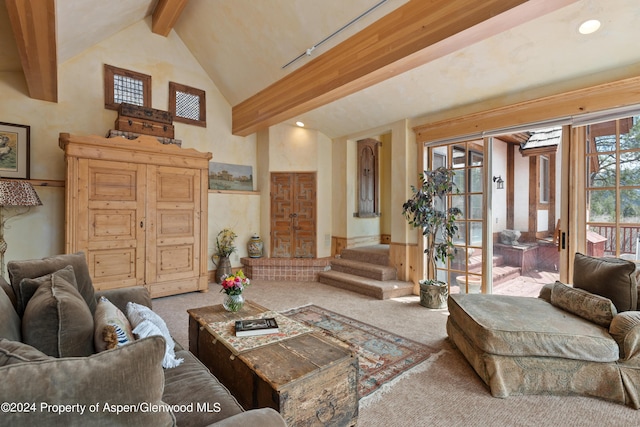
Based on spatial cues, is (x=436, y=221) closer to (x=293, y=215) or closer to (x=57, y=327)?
(x=293, y=215)

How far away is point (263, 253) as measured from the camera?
5.76 m

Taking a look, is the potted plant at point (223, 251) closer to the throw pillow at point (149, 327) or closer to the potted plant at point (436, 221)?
the potted plant at point (436, 221)

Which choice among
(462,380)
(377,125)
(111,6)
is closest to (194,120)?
(111,6)

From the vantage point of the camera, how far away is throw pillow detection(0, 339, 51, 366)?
2.52ft

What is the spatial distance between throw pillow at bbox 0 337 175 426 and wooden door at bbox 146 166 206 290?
3838 mm

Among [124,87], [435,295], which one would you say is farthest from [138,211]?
[435,295]

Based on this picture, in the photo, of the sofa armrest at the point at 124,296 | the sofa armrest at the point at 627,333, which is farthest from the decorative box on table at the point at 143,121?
the sofa armrest at the point at 627,333

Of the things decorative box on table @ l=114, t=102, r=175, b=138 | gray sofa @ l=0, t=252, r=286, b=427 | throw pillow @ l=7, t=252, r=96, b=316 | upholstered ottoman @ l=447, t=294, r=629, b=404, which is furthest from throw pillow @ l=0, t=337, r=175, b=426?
decorative box on table @ l=114, t=102, r=175, b=138

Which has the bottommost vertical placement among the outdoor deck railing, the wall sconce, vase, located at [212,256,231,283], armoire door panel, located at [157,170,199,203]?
vase, located at [212,256,231,283]

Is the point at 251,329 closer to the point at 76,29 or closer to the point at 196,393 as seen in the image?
the point at 196,393

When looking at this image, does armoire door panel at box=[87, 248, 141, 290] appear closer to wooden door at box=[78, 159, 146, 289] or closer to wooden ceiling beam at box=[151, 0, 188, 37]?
wooden door at box=[78, 159, 146, 289]

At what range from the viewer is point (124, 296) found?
225 centimetres

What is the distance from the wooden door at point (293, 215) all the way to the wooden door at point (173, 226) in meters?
1.54

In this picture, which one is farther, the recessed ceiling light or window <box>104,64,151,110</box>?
window <box>104,64,151,110</box>
